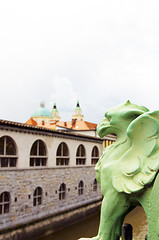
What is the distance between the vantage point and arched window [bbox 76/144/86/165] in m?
18.7

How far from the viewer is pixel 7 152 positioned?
12.3 meters

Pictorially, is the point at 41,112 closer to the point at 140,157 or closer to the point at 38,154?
the point at 38,154

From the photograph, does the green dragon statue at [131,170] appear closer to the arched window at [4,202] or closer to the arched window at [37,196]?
Result: the arched window at [4,202]

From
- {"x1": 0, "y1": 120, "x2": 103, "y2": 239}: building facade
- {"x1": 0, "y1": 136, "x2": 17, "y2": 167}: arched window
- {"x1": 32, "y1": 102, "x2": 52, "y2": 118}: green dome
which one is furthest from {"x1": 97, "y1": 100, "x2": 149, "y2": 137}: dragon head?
{"x1": 32, "y1": 102, "x2": 52, "y2": 118}: green dome

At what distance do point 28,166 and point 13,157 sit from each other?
117cm

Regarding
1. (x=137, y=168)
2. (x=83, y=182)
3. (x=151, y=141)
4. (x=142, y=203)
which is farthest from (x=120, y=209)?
(x=83, y=182)

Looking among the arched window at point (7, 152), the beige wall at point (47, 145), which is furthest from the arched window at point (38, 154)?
the arched window at point (7, 152)

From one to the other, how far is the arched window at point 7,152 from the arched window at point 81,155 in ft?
21.9

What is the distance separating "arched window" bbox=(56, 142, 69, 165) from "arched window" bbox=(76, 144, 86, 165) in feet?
4.66

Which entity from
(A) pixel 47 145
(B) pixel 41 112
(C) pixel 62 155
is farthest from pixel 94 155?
(B) pixel 41 112

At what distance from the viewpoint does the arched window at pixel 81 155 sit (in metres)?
18.7

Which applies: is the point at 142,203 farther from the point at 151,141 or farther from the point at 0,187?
the point at 0,187

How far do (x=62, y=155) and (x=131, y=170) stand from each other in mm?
13865

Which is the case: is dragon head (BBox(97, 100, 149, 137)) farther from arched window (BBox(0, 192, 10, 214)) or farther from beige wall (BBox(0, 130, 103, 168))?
arched window (BBox(0, 192, 10, 214))
